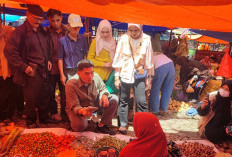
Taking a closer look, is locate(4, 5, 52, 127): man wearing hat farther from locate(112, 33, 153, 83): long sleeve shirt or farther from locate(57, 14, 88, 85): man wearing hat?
locate(112, 33, 153, 83): long sleeve shirt

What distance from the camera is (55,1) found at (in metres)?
1.84

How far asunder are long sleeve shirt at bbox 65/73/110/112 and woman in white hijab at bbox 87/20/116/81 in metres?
0.46

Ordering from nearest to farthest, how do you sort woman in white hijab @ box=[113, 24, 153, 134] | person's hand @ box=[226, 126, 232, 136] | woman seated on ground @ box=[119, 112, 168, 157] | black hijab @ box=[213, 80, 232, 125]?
woman seated on ground @ box=[119, 112, 168, 157], person's hand @ box=[226, 126, 232, 136], black hijab @ box=[213, 80, 232, 125], woman in white hijab @ box=[113, 24, 153, 134]

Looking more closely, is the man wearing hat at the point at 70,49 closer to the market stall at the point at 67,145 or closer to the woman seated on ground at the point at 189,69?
the market stall at the point at 67,145

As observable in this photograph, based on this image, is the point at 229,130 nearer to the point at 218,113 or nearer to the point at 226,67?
the point at 218,113

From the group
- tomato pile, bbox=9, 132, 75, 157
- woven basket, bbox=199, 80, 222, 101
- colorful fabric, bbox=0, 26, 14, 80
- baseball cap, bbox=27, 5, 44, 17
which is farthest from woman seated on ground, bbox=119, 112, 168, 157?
woven basket, bbox=199, 80, 222, 101

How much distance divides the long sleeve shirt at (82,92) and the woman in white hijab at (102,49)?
0.46m

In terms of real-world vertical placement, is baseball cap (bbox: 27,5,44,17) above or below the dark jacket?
above

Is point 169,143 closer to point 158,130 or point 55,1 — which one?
point 158,130

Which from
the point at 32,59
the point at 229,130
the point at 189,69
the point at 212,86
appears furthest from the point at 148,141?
the point at 189,69

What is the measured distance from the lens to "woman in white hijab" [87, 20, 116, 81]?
3439 mm

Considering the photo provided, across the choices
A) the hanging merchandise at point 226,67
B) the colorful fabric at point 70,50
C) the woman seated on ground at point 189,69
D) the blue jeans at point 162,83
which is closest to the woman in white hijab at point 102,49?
the colorful fabric at point 70,50

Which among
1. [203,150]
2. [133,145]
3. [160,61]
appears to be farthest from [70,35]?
[203,150]

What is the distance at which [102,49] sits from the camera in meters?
3.52
